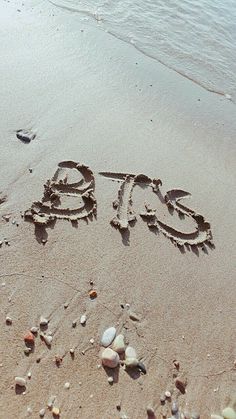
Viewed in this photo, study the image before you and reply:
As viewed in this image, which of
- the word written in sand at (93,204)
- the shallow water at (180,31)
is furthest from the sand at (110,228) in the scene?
the shallow water at (180,31)

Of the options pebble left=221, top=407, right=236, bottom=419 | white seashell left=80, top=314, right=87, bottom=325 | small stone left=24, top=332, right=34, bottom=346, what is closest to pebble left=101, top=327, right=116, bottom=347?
white seashell left=80, top=314, right=87, bottom=325

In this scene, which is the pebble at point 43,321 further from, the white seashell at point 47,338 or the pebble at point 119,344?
the pebble at point 119,344

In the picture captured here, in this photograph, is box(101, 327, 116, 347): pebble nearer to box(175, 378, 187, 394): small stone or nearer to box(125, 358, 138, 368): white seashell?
box(125, 358, 138, 368): white seashell

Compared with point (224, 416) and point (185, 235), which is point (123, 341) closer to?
point (224, 416)

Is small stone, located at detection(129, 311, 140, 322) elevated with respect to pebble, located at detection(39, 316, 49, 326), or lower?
elevated

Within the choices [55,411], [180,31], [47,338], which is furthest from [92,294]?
[180,31]

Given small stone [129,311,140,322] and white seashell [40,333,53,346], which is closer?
white seashell [40,333,53,346]

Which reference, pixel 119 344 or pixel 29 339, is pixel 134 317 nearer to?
pixel 119 344
